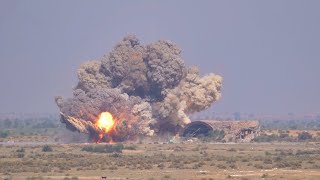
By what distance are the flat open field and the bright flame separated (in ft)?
19.2

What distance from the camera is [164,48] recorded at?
130000 mm

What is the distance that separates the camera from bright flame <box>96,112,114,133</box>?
124 meters

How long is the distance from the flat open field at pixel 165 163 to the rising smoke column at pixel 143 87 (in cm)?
698

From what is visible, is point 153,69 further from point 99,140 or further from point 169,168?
point 169,168

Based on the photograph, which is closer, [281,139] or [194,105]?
[194,105]

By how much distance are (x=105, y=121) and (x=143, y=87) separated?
7834 mm

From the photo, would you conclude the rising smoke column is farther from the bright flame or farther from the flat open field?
the flat open field

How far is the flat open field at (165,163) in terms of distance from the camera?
79000 mm

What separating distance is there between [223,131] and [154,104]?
16.4 meters

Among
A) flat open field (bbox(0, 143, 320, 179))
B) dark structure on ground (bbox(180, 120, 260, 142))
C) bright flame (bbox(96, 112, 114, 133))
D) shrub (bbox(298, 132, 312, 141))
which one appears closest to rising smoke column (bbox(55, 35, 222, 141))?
bright flame (bbox(96, 112, 114, 133))

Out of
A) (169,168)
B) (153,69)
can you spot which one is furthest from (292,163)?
(153,69)

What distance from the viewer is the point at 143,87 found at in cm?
12950

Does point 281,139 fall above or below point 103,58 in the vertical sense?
below

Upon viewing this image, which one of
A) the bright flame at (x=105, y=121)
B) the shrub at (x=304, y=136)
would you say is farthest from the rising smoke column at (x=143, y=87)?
the shrub at (x=304, y=136)
